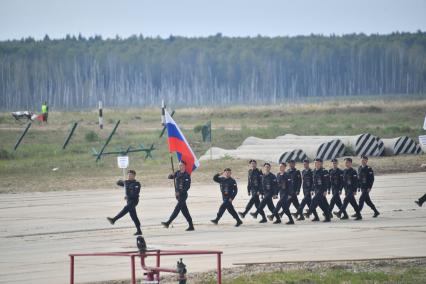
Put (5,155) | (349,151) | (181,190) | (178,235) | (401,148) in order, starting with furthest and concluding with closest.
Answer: (5,155)
(401,148)
(349,151)
(181,190)
(178,235)

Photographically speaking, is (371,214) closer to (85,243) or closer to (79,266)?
(85,243)

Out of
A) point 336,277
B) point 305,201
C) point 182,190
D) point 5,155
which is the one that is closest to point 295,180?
point 305,201

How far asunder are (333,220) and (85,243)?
6.93m

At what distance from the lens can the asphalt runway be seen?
20.3 metres

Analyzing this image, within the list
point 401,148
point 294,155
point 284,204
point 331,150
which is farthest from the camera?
point 401,148

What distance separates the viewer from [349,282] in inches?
685

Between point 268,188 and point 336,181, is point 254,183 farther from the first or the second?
point 336,181

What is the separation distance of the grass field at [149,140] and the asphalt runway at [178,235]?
283 inches

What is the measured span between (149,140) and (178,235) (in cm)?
3704

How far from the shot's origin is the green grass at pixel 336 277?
17.5 meters

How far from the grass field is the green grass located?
73.6 feet

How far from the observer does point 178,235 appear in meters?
25.0

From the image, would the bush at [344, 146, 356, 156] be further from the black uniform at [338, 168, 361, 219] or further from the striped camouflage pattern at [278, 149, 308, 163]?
the black uniform at [338, 168, 361, 219]

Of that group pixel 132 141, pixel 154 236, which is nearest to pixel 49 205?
pixel 154 236
